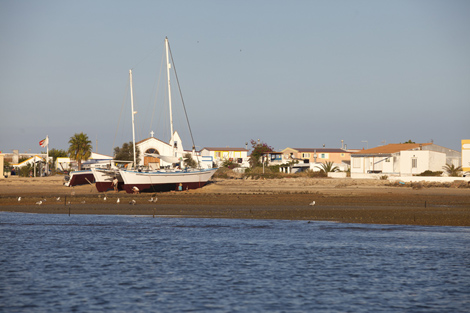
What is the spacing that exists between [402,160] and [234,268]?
2097 inches

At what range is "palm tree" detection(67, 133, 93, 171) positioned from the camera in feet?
269

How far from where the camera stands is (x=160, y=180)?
1831 inches

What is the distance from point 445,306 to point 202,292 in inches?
236

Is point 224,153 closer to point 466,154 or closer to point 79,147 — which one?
point 79,147

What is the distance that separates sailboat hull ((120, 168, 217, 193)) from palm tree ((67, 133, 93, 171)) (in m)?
→ 37.3

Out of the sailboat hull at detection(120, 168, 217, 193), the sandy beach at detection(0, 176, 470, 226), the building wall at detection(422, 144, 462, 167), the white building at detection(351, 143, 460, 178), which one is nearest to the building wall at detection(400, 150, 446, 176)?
the white building at detection(351, 143, 460, 178)

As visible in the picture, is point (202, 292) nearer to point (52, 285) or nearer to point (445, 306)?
point (52, 285)

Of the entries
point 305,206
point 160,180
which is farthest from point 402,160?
point 305,206

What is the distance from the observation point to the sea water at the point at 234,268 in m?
13.6

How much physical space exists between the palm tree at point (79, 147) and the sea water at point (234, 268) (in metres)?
55.4

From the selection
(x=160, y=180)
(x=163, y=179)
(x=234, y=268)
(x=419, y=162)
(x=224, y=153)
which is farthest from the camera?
(x=224, y=153)

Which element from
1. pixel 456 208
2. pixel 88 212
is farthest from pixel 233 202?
pixel 456 208

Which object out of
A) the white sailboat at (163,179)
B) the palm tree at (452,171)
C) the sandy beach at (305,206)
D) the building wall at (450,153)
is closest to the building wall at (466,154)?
the palm tree at (452,171)

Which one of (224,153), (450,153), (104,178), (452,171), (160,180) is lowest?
(160,180)
